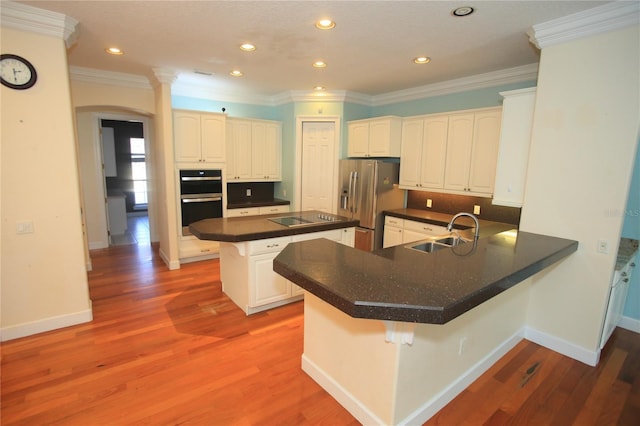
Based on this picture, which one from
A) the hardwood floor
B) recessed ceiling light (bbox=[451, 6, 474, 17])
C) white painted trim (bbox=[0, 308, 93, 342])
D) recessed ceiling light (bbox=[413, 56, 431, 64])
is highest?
recessed ceiling light (bbox=[413, 56, 431, 64])

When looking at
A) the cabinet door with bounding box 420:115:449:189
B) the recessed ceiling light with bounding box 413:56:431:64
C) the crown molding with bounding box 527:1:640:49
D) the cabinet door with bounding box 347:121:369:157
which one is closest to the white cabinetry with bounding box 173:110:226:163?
the cabinet door with bounding box 347:121:369:157

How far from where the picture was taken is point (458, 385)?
7.14ft

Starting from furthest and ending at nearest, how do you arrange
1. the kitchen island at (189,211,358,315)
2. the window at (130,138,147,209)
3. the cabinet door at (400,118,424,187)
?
1. the window at (130,138,147,209)
2. the cabinet door at (400,118,424,187)
3. the kitchen island at (189,211,358,315)

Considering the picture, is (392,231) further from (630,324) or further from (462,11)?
(462,11)

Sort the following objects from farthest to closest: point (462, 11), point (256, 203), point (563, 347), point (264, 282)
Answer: point (256, 203) < point (264, 282) < point (563, 347) < point (462, 11)

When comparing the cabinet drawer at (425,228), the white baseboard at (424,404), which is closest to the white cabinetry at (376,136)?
the cabinet drawer at (425,228)

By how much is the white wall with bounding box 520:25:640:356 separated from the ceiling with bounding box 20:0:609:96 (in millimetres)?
402

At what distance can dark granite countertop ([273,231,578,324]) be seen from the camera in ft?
4.62

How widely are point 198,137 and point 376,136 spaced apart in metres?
2.65

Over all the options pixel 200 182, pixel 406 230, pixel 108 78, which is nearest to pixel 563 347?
pixel 406 230

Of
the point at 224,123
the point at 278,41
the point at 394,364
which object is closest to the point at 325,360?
the point at 394,364

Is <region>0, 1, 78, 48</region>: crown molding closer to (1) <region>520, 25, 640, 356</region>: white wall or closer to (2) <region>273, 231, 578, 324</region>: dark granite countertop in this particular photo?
(2) <region>273, 231, 578, 324</region>: dark granite countertop

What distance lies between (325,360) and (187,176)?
356 cm

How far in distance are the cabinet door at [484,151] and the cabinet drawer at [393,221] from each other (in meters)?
1.03
